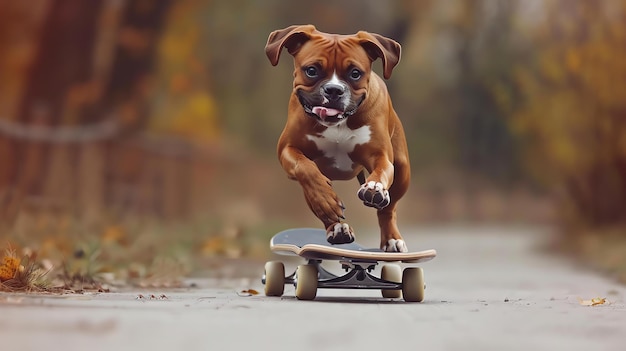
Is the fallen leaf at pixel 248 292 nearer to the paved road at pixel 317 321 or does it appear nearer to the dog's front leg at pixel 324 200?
the paved road at pixel 317 321

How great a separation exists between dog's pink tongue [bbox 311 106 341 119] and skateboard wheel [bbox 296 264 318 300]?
2.85ft

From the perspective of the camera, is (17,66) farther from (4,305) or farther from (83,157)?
(4,305)

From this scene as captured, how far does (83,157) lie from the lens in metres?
12.5

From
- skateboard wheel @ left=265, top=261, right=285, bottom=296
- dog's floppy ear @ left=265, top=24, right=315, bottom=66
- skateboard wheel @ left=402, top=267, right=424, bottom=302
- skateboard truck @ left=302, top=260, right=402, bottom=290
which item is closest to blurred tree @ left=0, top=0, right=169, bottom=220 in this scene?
skateboard wheel @ left=265, top=261, right=285, bottom=296

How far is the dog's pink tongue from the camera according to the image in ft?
17.0

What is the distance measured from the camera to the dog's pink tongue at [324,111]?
5.17 m

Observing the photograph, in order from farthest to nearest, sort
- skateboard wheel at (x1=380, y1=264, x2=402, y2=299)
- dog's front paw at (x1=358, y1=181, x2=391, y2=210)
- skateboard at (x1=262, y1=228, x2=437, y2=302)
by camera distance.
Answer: skateboard wheel at (x1=380, y1=264, x2=402, y2=299) < skateboard at (x1=262, y1=228, x2=437, y2=302) < dog's front paw at (x1=358, y1=181, x2=391, y2=210)

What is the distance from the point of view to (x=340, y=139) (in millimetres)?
5441

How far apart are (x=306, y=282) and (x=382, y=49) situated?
54.6 inches

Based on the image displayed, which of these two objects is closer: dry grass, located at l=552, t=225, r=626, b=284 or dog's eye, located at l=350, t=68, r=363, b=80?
dog's eye, located at l=350, t=68, r=363, b=80

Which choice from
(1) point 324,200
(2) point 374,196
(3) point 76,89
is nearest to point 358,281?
(1) point 324,200

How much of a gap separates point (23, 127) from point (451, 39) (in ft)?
24.1

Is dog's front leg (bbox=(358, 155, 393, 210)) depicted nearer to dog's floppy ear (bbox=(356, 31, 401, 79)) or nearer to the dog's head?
the dog's head

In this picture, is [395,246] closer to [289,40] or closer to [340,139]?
[340,139]
